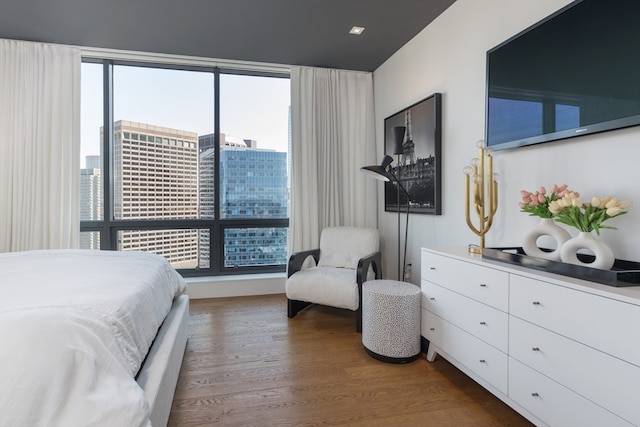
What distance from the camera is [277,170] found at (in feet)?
13.3

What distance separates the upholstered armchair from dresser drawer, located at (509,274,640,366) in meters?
1.43

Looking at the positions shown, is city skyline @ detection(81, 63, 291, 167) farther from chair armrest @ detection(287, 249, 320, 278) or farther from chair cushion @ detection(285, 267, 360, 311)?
chair cushion @ detection(285, 267, 360, 311)

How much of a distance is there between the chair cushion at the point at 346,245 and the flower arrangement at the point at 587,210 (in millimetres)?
1933

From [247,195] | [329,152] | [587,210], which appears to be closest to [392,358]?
[587,210]

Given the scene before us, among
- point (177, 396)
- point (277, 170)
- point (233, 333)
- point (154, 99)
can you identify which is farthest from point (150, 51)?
point (177, 396)

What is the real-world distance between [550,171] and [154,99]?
12.5 ft

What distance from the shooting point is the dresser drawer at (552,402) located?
1176mm

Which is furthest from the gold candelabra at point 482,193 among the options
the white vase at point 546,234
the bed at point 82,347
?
the bed at point 82,347

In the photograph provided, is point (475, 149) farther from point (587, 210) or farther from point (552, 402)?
point (552, 402)

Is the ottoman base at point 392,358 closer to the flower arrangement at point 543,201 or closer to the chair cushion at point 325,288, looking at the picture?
the chair cushion at point 325,288

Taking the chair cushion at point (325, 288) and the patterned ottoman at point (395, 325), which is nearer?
the patterned ottoman at point (395, 325)

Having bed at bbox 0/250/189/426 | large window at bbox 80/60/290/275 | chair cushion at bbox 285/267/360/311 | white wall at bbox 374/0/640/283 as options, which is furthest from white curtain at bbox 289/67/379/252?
bed at bbox 0/250/189/426

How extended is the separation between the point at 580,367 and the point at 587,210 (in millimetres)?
622

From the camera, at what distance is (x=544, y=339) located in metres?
1.37
